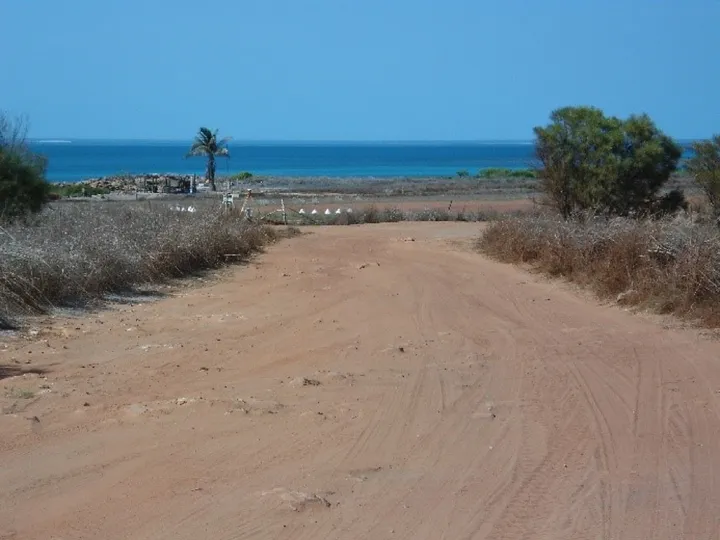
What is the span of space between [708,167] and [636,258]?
7.73m

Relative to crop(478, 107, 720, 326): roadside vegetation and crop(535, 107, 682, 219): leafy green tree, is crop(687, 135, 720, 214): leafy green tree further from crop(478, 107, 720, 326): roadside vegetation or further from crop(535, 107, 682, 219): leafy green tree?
crop(535, 107, 682, 219): leafy green tree

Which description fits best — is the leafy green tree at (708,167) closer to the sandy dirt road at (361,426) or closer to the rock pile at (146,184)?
the sandy dirt road at (361,426)

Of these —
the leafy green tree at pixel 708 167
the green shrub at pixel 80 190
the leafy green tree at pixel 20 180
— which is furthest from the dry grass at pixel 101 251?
the green shrub at pixel 80 190

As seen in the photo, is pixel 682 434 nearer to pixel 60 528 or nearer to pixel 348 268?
pixel 60 528

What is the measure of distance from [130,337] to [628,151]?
52.2 feet

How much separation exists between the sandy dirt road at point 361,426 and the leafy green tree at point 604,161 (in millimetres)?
10177

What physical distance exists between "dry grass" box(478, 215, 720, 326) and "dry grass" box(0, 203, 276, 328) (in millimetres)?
6632

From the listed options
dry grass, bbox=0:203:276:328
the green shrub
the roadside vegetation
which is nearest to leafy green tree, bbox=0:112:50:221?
dry grass, bbox=0:203:276:328

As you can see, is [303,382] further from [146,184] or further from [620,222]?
[146,184]

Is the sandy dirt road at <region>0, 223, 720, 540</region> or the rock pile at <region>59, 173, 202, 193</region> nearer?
the sandy dirt road at <region>0, 223, 720, 540</region>

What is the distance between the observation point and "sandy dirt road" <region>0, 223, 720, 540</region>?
5.93 m

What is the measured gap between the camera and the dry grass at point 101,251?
12695mm

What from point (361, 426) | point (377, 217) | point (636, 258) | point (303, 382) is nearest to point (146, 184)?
point (377, 217)

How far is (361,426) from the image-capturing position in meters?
7.84
